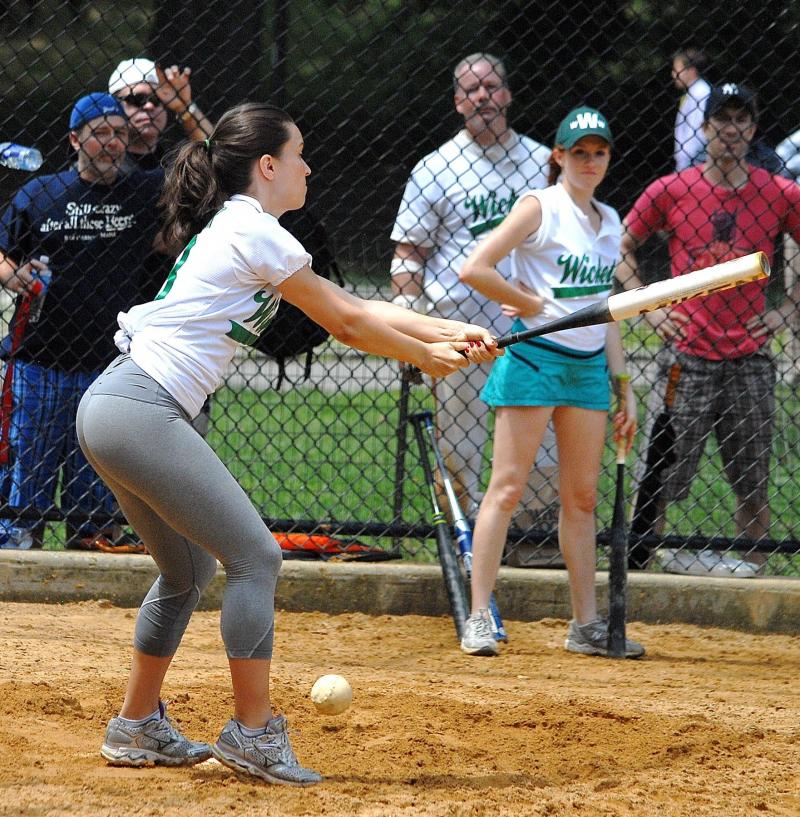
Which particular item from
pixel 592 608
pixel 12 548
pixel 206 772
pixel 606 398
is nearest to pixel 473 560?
pixel 592 608

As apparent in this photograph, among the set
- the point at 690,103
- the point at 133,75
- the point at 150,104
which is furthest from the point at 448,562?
the point at 690,103

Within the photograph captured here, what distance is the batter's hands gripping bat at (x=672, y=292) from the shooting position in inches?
124

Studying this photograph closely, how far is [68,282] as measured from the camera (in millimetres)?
5387

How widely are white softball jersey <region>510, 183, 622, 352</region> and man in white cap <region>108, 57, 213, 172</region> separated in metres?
1.65

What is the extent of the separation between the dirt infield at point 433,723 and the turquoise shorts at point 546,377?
3.43 feet

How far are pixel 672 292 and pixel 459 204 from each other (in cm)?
242

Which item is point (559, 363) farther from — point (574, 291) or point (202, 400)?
point (202, 400)

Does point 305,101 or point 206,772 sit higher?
point 305,101

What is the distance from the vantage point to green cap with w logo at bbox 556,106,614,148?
4.61 meters

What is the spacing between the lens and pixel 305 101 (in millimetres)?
7391

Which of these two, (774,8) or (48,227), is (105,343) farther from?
(774,8)

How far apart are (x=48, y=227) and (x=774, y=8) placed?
4532 millimetres

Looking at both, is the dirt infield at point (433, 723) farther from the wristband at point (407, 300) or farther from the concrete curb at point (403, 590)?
the wristband at point (407, 300)

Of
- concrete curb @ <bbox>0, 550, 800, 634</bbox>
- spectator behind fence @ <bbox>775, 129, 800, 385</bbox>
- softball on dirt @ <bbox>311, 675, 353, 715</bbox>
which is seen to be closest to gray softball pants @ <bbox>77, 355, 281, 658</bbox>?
softball on dirt @ <bbox>311, 675, 353, 715</bbox>
